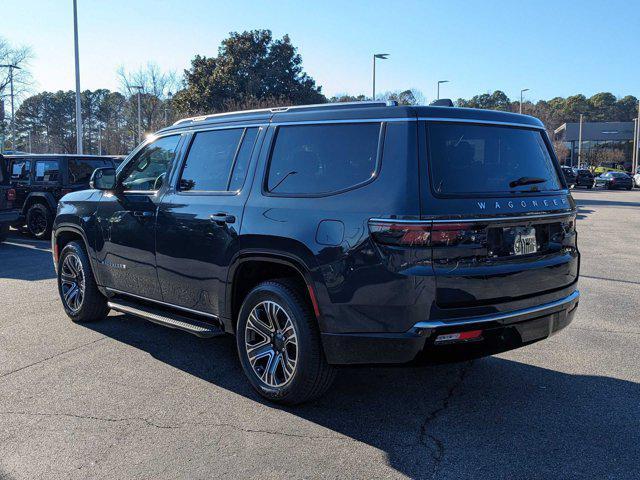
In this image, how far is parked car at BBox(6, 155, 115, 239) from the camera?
484 inches

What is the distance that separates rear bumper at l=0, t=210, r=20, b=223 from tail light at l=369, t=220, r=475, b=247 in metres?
10.6

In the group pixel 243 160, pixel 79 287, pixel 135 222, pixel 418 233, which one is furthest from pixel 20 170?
pixel 418 233

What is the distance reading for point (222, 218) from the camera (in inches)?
165

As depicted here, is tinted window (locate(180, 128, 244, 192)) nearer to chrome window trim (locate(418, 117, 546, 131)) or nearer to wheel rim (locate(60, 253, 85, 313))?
chrome window trim (locate(418, 117, 546, 131))

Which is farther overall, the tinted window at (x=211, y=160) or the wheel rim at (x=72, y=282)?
the wheel rim at (x=72, y=282)

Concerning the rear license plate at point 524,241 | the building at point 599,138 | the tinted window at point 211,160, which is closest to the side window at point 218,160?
the tinted window at point 211,160

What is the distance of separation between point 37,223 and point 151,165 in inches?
352

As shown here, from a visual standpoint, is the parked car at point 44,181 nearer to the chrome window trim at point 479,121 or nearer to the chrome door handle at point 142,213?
the chrome door handle at point 142,213

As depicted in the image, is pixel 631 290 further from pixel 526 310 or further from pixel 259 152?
pixel 259 152

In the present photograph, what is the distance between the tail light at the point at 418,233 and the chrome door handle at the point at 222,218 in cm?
123

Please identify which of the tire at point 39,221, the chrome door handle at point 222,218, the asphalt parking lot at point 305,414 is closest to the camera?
the asphalt parking lot at point 305,414

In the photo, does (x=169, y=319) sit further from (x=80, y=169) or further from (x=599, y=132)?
(x=599, y=132)

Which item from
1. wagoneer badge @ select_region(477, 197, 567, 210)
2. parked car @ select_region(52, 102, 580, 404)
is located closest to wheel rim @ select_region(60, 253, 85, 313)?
parked car @ select_region(52, 102, 580, 404)

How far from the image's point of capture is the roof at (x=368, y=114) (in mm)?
3488
